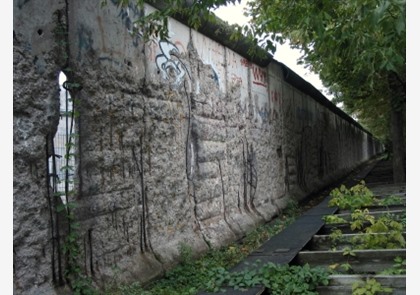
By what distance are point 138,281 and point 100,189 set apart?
884mm

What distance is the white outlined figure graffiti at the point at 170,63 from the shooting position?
4.81 m

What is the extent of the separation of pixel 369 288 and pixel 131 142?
239 cm

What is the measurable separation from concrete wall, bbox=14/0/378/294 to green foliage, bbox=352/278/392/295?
188cm

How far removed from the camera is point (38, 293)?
2961 millimetres

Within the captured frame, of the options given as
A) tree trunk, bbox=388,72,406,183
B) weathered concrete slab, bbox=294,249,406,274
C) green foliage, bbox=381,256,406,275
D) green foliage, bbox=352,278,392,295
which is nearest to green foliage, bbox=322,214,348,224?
weathered concrete slab, bbox=294,249,406,274

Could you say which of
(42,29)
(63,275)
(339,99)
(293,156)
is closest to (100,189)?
(63,275)

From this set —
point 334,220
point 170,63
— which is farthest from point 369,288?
point 170,63

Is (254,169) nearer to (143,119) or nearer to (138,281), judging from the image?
(143,119)

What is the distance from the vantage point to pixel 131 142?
4.10 meters

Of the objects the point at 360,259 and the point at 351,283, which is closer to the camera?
the point at 351,283

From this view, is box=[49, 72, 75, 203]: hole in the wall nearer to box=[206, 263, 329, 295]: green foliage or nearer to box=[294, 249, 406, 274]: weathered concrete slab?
box=[206, 263, 329, 295]: green foliage

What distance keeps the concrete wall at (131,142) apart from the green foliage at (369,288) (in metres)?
1.88

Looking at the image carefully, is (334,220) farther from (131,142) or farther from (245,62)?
(245,62)

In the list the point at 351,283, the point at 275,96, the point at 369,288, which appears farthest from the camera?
the point at 275,96
